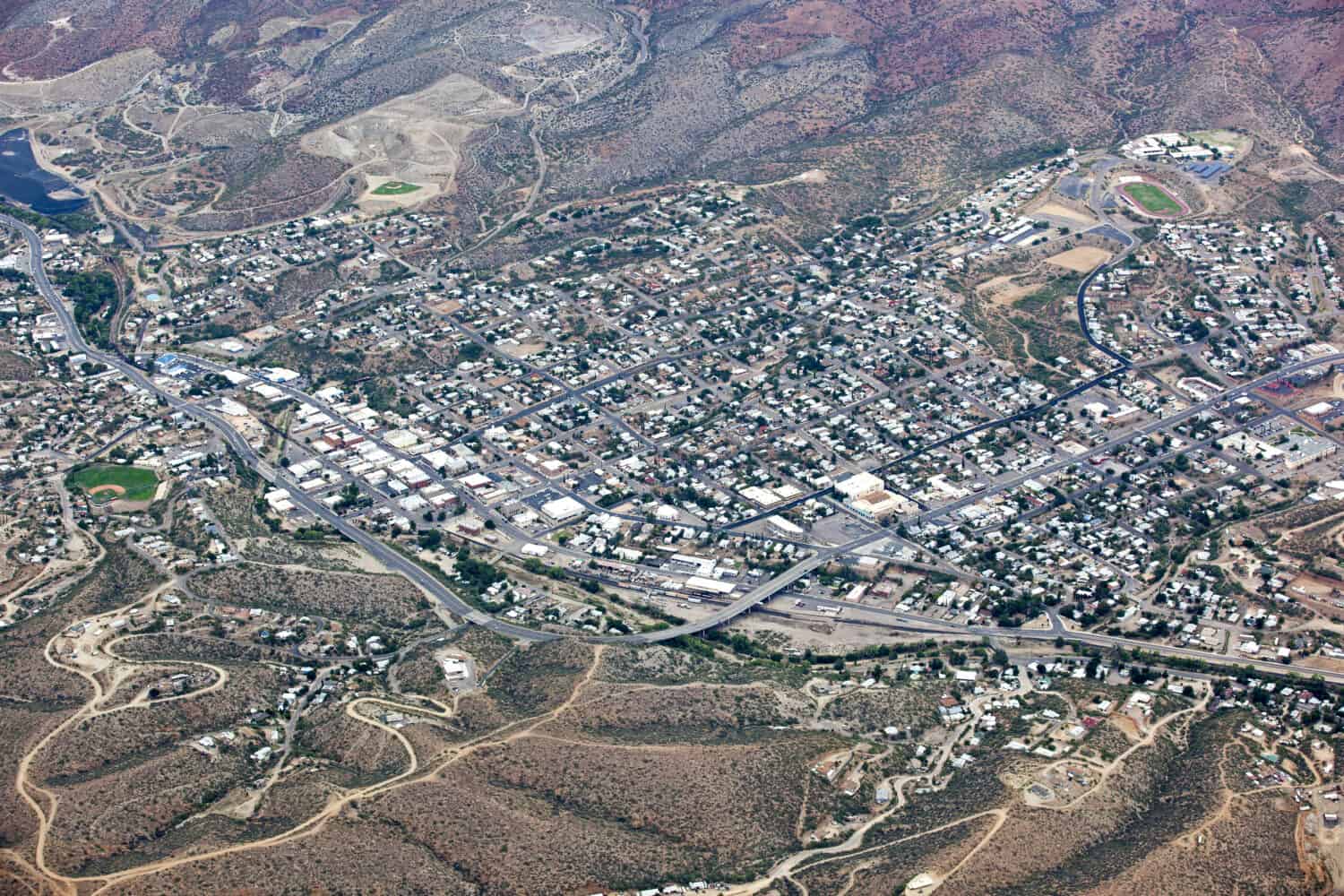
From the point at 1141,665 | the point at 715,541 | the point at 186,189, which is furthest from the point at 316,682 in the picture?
the point at 186,189

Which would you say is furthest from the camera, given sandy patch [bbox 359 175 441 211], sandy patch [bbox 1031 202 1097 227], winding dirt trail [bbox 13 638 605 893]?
sandy patch [bbox 359 175 441 211]

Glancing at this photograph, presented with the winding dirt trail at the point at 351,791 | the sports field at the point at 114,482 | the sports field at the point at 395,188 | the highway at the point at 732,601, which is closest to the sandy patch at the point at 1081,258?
the highway at the point at 732,601

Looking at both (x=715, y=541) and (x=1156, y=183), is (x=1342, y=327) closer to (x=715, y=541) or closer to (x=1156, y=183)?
(x=1156, y=183)

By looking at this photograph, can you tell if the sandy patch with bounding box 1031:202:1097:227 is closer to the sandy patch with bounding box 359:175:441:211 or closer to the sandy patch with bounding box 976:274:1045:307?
the sandy patch with bounding box 976:274:1045:307

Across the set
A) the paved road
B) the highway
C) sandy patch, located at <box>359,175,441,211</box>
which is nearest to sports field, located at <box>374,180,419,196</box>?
sandy patch, located at <box>359,175,441,211</box>

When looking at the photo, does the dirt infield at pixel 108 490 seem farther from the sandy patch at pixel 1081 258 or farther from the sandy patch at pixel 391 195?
the sandy patch at pixel 1081 258

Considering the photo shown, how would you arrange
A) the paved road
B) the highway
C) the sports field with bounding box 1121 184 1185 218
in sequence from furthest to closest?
the sports field with bounding box 1121 184 1185 218 → the paved road → the highway

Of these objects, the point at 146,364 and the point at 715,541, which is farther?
the point at 146,364

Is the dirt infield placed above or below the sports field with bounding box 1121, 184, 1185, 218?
above
